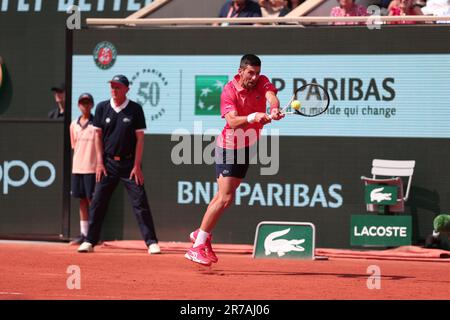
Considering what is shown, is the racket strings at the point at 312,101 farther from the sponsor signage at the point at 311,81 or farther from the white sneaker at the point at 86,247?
the white sneaker at the point at 86,247

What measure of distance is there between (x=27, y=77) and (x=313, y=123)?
5804 mm

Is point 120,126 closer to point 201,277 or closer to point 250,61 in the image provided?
point 250,61

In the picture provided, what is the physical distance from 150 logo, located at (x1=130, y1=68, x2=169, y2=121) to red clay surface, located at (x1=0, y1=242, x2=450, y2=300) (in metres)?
1.94

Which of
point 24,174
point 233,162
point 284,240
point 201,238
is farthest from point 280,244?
point 24,174

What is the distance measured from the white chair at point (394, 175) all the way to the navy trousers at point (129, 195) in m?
2.83

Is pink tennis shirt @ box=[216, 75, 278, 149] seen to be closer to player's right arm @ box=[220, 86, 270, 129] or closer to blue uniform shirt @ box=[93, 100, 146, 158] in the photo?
player's right arm @ box=[220, 86, 270, 129]

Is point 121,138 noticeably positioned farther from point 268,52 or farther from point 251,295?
point 251,295

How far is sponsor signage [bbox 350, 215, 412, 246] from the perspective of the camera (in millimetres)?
13672

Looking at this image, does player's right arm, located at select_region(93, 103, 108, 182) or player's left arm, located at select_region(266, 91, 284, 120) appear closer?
player's left arm, located at select_region(266, 91, 284, 120)

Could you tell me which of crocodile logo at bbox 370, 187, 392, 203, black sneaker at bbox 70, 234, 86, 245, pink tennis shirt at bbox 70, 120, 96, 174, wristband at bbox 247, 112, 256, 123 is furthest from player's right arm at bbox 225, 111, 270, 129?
black sneaker at bbox 70, 234, 86, 245

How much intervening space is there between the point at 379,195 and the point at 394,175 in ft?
1.26

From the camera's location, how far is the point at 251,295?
9.28m

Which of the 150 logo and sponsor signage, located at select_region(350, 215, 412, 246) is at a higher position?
the 150 logo
